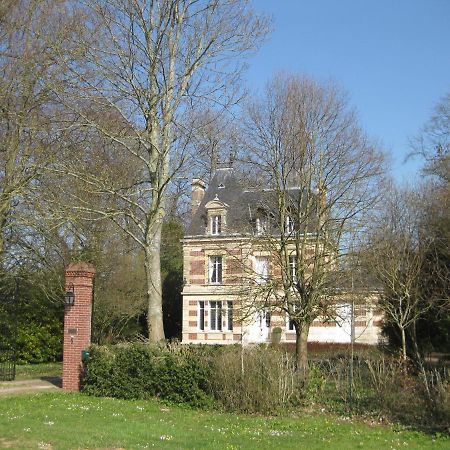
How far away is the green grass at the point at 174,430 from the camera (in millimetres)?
9125

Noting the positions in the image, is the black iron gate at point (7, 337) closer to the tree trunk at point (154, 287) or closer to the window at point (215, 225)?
the tree trunk at point (154, 287)

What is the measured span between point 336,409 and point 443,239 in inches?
358

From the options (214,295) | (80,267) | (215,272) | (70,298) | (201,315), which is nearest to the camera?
(70,298)

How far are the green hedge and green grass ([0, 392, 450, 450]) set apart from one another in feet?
1.83

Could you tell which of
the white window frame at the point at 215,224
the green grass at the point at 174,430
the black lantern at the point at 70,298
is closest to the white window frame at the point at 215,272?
the white window frame at the point at 215,224

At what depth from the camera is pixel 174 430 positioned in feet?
33.5

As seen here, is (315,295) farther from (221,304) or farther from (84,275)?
(221,304)

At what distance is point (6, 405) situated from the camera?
12.8 meters

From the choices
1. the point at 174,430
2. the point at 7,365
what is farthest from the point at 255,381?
the point at 7,365

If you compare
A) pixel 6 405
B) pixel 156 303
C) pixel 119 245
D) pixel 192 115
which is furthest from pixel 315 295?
pixel 119 245

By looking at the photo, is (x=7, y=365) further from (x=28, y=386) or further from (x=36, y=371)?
(x=28, y=386)

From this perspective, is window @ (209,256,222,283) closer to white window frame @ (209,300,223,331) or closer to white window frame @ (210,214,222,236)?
white window frame @ (209,300,223,331)

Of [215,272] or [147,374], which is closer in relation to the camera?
[147,374]

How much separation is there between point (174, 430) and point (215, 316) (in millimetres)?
28378
